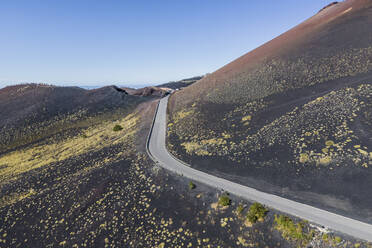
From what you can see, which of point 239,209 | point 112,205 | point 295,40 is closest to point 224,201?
point 239,209

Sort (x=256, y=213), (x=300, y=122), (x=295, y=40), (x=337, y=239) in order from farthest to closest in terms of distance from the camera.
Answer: (x=295, y=40)
(x=300, y=122)
(x=256, y=213)
(x=337, y=239)

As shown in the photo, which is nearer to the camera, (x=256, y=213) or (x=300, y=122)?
(x=256, y=213)

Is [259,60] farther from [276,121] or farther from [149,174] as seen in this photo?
[149,174]

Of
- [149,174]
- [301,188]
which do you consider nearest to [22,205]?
[149,174]

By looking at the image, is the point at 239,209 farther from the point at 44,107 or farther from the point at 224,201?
the point at 44,107

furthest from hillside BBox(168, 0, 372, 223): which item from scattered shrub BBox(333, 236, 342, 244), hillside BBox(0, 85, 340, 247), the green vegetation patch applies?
hillside BBox(0, 85, 340, 247)

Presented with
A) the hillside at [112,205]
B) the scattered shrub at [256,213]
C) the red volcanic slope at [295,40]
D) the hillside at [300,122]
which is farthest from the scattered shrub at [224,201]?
the red volcanic slope at [295,40]

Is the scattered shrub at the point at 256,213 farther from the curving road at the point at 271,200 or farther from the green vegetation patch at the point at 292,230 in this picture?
the curving road at the point at 271,200

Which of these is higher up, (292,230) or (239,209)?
(239,209)
